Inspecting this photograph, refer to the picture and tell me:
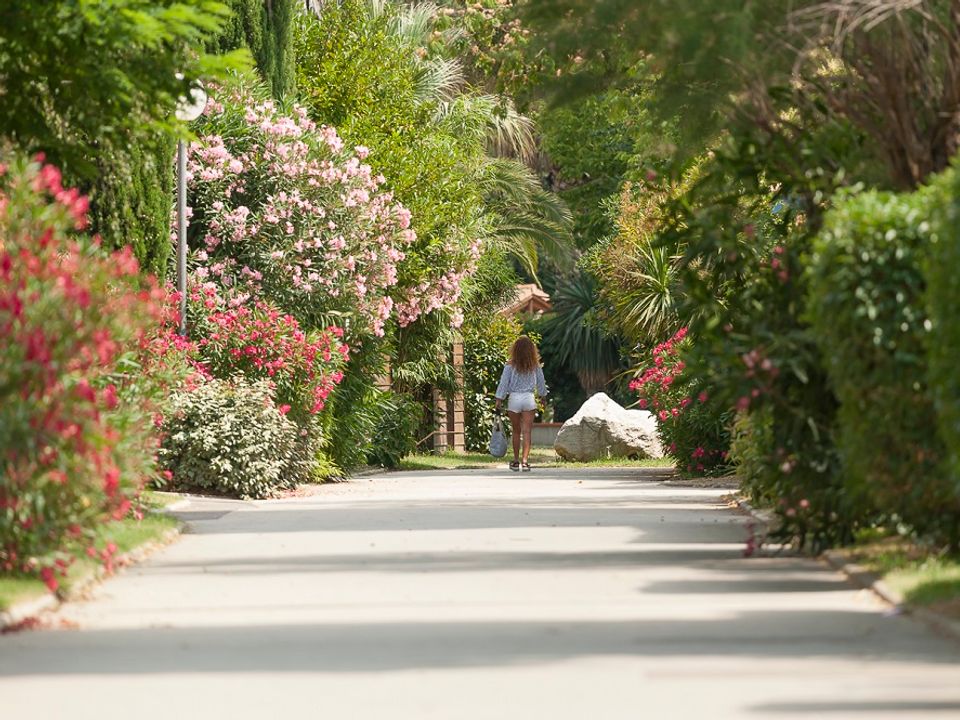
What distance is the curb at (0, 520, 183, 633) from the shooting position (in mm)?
10234

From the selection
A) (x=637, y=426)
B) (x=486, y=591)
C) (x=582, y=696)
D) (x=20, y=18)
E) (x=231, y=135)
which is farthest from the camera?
(x=637, y=426)

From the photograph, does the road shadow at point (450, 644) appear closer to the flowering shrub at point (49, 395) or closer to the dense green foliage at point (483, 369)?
the flowering shrub at point (49, 395)

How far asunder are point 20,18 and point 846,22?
604cm

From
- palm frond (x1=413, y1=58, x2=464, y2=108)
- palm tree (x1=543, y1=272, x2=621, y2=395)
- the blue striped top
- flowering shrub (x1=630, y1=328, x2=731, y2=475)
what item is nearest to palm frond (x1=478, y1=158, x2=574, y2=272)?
palm frond (x1=413, y1=58, x2=464, y2=108)

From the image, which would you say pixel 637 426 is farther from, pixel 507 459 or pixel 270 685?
pixel 270 685

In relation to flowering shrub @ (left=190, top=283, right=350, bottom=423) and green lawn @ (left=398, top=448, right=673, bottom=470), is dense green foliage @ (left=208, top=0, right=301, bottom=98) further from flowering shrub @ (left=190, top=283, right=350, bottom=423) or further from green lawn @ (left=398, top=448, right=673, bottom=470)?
green lawn @ (left=398, top=448, right=673, bottom=470)

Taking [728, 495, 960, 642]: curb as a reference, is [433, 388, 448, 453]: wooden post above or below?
above

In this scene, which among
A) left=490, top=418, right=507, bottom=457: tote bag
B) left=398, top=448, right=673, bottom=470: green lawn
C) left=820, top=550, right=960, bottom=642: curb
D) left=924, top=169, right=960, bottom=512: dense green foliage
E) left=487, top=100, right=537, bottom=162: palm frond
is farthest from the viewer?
left=487, top=100, right=537, bottom=162: palm frond

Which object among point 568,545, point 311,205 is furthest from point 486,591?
point 311,205

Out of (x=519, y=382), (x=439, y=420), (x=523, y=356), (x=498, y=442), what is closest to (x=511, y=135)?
(x=439, y=420)

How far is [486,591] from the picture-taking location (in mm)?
11820

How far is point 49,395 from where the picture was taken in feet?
35.2

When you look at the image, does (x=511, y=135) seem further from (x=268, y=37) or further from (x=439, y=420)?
(x=268, y=37)

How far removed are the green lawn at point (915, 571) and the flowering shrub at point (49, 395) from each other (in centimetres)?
451
